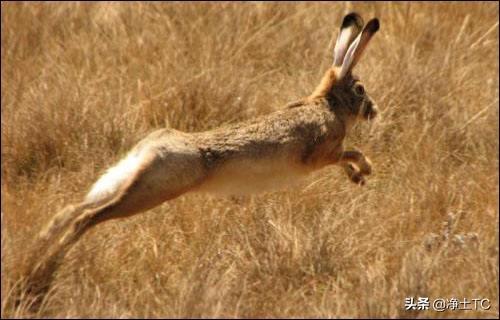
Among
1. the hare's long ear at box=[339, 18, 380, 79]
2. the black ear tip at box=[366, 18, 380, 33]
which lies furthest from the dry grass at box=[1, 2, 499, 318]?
the black ear tip at box=[366, 18, 380, 33]

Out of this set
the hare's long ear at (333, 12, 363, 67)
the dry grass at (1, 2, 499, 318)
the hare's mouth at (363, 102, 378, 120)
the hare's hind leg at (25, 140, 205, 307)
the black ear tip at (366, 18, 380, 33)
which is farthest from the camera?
the hare's mouth at (363, 102, 378, 120)

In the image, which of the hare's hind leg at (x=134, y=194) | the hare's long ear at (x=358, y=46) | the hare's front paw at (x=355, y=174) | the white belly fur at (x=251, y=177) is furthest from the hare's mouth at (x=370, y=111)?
the hare's hind leg at (x=134, y=194)

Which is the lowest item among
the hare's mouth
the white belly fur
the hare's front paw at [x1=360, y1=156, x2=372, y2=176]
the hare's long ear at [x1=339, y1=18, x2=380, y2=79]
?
the white belly fur

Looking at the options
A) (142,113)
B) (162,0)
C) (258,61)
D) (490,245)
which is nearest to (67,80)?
(142,113)

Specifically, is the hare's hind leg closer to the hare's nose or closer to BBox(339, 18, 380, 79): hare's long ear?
BBox(339, 18, 380, 79): hare's long ear

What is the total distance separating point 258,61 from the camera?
7641 millimetres

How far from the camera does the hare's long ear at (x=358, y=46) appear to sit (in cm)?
570

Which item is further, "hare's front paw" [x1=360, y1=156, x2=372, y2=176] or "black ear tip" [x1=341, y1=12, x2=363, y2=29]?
"black ear tip" [x1=341, y1=12, x2=363, y2=29]

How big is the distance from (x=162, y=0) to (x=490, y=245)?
4.59 meters

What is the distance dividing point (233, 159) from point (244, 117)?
1.65m

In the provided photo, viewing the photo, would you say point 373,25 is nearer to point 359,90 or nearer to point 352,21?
point 352,21

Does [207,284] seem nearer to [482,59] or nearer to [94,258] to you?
[94,258]

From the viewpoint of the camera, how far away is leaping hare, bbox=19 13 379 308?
480 cm

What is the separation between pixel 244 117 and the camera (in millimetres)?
6750
